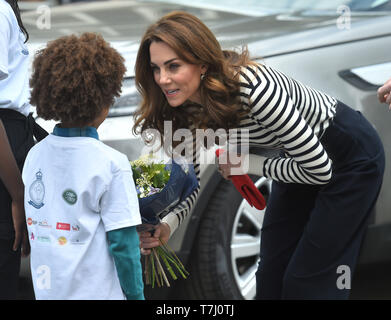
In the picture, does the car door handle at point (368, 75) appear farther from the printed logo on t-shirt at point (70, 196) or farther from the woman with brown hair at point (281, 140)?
the printed logo on t-shirt at point (70, 196)

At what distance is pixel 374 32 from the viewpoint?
3820 mm

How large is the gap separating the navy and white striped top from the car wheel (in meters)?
0.84

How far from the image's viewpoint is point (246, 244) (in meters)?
3.72

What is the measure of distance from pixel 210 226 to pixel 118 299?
4.62ft

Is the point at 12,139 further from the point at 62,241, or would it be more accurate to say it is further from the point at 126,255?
the point at 126,255

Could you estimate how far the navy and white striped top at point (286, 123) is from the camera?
2.49 m

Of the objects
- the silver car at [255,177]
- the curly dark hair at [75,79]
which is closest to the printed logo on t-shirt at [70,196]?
the curly dark hair at [75,79]

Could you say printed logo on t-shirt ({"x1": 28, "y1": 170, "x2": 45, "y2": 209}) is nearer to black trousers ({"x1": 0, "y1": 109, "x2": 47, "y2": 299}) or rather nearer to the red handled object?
black trousers ({"x1": 0, "y1": 109, "x2": 47, "y2": 299})

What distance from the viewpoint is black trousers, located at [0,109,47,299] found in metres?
2.47

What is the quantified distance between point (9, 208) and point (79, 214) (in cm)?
44

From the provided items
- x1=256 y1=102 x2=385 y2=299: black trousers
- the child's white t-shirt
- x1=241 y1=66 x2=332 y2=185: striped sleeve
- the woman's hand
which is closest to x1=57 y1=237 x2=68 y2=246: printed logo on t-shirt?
the child's white t-shirt

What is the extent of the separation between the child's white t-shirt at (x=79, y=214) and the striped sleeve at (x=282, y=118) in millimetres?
533
